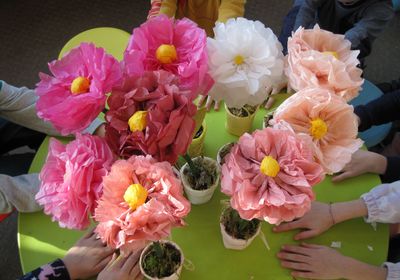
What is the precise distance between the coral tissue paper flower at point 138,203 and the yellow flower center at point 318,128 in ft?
0.63

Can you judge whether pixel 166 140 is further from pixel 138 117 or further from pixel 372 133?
pixel 372 133

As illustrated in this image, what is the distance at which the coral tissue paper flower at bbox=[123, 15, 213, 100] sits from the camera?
505mm

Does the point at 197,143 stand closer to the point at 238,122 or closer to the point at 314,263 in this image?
the point at 238,122

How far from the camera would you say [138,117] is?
450 millimetres

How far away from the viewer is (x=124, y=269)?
28.7 inches

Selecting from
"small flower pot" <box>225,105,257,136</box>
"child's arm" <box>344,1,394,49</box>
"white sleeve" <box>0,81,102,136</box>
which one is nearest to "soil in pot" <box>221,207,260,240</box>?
"small flower pot" <box>225,105,257,136</box>

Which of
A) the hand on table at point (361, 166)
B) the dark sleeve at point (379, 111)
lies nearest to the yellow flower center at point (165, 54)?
the hand on table at point (361, 166)

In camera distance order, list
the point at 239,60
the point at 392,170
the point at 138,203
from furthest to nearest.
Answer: the point at 392,170, the point at 239,60, the point at 138,203

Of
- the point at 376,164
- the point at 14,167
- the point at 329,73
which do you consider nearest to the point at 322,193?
the point at 376,164

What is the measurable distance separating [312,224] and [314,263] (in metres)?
0.08

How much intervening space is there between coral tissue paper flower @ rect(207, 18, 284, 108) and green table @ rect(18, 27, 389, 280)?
346 mm

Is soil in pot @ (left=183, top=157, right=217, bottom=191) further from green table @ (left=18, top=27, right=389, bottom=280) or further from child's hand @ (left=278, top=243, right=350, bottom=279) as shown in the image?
child's hand @ (left=278, top=243, right=350, bottom=279)

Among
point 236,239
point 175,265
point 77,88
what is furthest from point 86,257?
point 77,88

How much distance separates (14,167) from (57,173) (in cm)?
73
